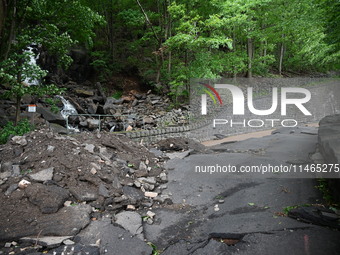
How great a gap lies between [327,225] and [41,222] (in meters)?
4.93

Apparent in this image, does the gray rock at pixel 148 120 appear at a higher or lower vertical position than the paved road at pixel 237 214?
higher

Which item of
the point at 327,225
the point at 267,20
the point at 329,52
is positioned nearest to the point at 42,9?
the point at 327,225

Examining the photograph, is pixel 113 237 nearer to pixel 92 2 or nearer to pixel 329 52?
pixel 329 52

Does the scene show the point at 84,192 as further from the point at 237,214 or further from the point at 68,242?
the point at 237,214

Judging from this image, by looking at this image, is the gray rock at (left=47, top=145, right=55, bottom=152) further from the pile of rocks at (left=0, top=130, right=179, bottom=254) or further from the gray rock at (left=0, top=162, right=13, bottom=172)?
the gray rock at (left=0, top=162, right=13, bottom=172)

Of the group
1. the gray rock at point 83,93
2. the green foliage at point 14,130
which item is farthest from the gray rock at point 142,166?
the gray rock at point 83,93

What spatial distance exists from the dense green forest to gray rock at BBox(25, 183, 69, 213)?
4.21 m

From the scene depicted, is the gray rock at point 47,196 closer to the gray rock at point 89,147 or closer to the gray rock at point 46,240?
the gray rock at point 46,240

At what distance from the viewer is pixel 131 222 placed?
484cm

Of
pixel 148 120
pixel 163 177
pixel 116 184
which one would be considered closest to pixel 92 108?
pixel 148 120

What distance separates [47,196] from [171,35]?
1705 centimetres

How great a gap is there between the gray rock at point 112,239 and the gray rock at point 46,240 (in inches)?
12.1

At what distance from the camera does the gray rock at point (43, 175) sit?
18.1 ft

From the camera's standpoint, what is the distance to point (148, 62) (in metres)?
23.1
